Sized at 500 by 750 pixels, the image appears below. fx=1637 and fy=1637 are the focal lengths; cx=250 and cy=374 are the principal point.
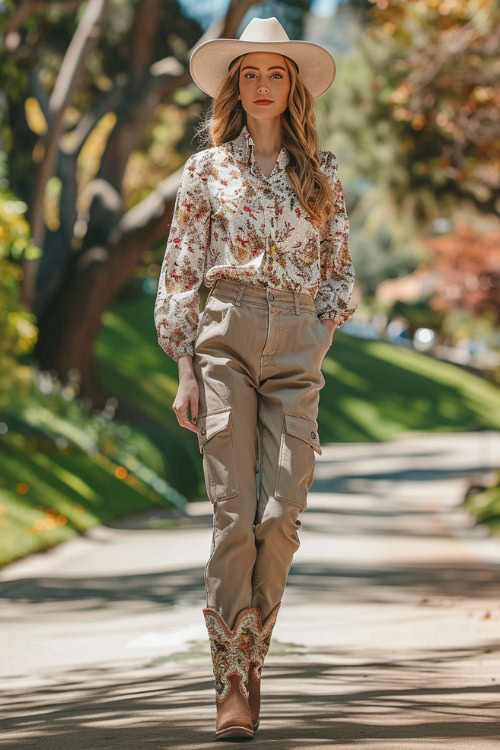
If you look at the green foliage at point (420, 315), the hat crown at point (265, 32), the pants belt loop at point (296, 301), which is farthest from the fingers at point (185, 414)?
the green foliage at point (420, 315)

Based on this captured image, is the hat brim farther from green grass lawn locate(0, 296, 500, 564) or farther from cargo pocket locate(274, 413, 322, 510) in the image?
green grass lawn locate(0, 296, 500, 564)

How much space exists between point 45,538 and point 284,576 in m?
9.61

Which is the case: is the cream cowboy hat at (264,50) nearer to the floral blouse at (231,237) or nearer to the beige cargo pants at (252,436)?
the floral blouse at (231,237)

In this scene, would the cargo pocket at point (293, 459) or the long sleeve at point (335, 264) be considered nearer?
the cargo pocket at point (293, 459)

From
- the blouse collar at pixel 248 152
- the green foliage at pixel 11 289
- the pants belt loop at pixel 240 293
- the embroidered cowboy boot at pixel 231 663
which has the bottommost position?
the embroidered cowboy boot at pixel 231 663

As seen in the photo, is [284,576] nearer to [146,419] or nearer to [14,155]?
[14,155]

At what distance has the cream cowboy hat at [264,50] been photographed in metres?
5.62

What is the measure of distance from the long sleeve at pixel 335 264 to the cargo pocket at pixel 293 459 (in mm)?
464

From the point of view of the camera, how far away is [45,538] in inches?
588

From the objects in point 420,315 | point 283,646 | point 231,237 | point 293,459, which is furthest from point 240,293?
point 420,315

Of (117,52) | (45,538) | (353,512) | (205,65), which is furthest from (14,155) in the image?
(205,65)

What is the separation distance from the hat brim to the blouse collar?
0.82 feet

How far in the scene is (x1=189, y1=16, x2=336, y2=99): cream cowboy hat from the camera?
562 centimetres

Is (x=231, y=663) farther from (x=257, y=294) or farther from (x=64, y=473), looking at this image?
(x=64, y=473)
